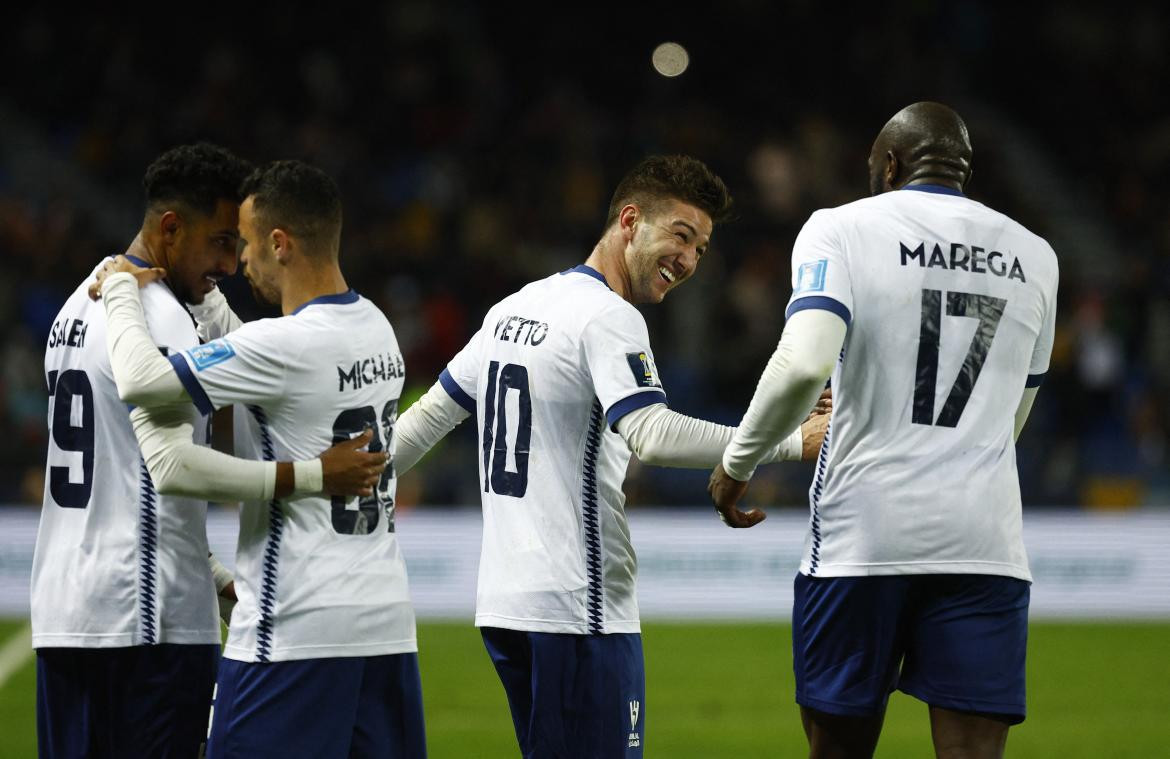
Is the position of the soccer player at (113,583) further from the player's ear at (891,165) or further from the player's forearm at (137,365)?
the player's ear at (891,165)

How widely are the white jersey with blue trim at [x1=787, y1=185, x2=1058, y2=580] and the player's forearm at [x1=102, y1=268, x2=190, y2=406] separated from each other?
1.70 meters

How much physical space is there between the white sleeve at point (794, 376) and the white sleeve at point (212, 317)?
1.72 meters

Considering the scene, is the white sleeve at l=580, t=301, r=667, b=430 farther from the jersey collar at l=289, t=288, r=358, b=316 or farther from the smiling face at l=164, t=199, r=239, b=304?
the smiling face at l=164, t=199, r=239, b=304

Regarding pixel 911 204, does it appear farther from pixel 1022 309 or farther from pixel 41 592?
pixel 41 592

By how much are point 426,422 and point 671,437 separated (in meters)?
1.08

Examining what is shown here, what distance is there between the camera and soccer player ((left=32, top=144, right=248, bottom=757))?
4.11 m

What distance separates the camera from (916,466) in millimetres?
4168

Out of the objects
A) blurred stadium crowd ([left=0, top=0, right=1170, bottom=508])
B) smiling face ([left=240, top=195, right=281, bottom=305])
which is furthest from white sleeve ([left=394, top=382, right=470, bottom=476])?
blurred stadium crowd ([left=0, top=0, right=1170, bottom=508])

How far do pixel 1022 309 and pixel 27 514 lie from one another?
34.7 feet

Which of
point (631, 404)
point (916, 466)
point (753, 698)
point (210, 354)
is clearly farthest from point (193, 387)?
point (753, 698)

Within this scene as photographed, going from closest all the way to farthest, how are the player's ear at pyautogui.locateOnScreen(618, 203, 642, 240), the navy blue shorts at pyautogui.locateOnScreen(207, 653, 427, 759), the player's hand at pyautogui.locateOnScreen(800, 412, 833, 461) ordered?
1. the navy blue shorts at pyautogui.locateOnScreen(207, 653, 427, 759)
2. the player's hand at pyautogui.locateOnScreen(800, 412, 833, 461)
3. the player's ear at pyautogui.locateOnScreen(618, 203, 642, 240)

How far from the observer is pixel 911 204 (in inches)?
168

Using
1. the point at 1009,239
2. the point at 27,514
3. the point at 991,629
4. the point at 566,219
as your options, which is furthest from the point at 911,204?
the point at 566,219

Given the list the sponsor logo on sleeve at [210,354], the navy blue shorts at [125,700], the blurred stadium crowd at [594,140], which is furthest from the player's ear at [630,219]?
the blurred stadium crowd at [594,140]
